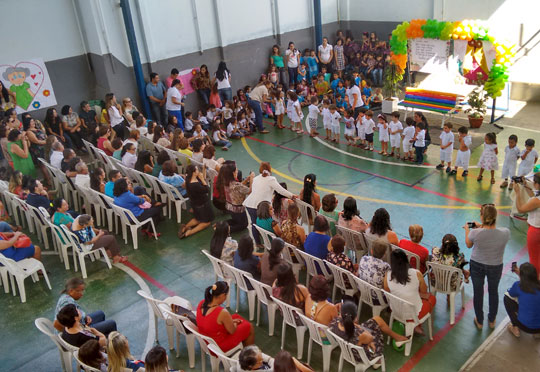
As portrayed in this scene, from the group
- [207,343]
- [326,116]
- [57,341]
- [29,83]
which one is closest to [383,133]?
[326,116]

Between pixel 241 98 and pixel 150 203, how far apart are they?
6808 millimetres

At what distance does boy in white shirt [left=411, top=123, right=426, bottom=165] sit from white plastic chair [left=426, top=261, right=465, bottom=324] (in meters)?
5.27

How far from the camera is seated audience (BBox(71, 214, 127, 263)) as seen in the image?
8266 millimetres

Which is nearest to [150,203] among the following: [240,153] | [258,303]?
[258,303]

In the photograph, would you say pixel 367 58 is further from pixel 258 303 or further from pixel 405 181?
pixel 258 303

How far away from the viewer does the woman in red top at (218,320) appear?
5836 mm

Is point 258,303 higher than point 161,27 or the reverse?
the reverse

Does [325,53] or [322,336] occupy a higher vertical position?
[325,53]

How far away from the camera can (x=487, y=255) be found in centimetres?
634

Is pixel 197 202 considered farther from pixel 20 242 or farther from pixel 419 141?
pixel 419 141

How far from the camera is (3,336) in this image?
7.33 m

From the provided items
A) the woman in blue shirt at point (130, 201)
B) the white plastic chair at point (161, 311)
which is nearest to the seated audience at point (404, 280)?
the white plastic chair at point (161, 311)

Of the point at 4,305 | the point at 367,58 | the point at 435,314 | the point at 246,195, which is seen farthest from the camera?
the point at 367,58

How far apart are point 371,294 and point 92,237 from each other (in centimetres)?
483
